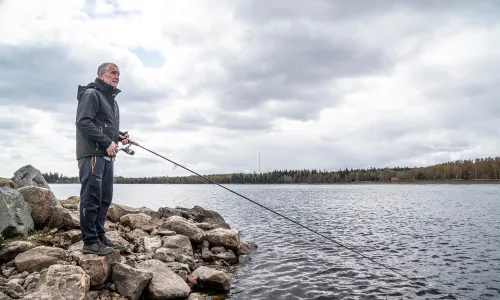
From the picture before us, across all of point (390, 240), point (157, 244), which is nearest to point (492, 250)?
point (390, 240)

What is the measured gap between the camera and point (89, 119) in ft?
24.5

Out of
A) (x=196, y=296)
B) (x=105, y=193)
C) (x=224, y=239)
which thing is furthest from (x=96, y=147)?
(x=224, y=239)

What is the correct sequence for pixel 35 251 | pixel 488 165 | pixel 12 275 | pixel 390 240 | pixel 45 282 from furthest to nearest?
pixel 488 165, pixel 390 240, pixel 35 251, pixel 12 275, pixel 45 282

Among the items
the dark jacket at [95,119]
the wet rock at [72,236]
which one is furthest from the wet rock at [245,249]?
the dark jacket at [95,119]

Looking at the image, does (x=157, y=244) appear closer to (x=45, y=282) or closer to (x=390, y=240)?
(x=45, y=282)

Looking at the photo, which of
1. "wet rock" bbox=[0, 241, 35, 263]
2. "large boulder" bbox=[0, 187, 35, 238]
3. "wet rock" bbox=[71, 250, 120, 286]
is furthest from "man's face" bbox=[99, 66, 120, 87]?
"wet rock" bbox=[0, 241, 35, 263]

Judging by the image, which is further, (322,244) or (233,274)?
(322,244)

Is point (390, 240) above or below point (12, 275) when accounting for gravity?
A: below

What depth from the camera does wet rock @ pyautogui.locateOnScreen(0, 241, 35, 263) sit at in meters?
8.31

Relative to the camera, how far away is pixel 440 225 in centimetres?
2706

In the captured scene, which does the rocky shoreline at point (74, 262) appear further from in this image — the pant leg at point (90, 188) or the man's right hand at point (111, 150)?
the man's right hand at point (111, 150)

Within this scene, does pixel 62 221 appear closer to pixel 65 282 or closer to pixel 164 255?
pixel 164 255

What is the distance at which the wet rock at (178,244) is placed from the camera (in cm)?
1352

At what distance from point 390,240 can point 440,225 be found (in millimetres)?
9498
